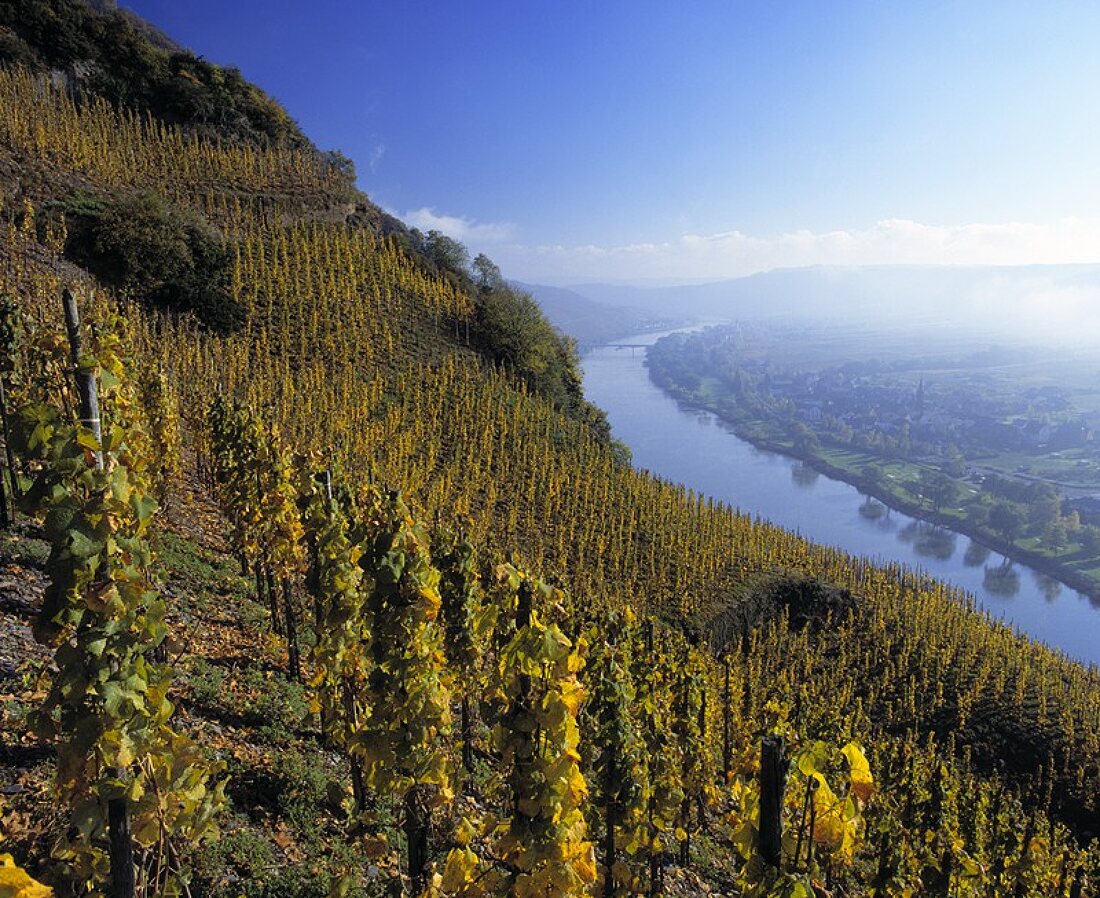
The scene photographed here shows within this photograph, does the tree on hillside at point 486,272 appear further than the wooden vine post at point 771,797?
Yes

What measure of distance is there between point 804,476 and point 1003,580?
57401mm

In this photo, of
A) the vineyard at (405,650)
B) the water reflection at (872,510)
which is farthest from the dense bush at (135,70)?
the water reflection at (872,510)

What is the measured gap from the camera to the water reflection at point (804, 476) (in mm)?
153750

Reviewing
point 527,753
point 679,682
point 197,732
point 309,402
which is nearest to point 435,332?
point 309,402

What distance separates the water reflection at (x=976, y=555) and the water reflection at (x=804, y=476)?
38.1 m

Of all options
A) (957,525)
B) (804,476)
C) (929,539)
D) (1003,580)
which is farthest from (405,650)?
(804,476)

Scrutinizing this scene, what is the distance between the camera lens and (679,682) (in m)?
19.2

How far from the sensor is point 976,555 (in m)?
116

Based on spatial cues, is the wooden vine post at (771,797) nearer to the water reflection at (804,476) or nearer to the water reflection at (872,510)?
the water reflection at (872,510)

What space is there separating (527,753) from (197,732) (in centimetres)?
771

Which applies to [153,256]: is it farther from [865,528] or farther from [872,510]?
[872,510]

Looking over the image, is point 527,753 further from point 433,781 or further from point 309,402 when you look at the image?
point 309,402

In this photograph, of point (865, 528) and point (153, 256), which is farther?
point (865, 528)

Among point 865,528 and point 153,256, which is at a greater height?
point 153,256
